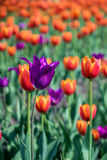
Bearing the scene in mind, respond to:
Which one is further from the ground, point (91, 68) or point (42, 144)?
point (91, 68)

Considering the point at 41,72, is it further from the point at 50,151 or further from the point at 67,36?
the point at 67,36

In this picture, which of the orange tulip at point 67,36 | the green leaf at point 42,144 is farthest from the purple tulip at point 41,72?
the orange tulip at point 67,36

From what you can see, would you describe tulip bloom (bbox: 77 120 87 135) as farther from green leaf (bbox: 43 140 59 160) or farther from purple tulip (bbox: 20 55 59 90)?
purple tulip (bbox: 20 55 59 90)

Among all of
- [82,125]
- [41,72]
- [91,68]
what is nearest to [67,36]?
[82,125]

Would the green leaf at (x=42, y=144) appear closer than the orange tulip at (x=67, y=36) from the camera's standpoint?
Yes

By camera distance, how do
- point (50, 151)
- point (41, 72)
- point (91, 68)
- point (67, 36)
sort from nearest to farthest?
point (41, 72)
point (91, 68)
point (50, 151)
point (67, 36)

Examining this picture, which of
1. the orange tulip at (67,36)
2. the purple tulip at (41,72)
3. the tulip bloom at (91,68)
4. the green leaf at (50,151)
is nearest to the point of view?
the purple tulip at (41,72)

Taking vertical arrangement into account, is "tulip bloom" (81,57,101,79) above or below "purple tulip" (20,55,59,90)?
below

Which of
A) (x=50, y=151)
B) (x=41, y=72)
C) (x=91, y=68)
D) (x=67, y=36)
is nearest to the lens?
(x=41, y=72)

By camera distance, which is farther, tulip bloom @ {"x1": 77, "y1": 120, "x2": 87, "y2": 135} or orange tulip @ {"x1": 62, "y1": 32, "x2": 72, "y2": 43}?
orange tulip @ {"x1": 62, "y1": 32, "x2": 72, "y2": 43}

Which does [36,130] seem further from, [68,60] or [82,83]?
[82,83]

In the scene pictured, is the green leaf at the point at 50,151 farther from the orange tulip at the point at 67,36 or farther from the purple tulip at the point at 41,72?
the orange tulip at the point at 67,36

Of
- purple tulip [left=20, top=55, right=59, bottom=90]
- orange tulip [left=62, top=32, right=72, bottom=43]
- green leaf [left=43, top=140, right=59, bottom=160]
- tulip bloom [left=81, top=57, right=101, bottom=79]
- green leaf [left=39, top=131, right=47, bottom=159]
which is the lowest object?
green leaf [left=43, top=140, right=59, bottom=160]

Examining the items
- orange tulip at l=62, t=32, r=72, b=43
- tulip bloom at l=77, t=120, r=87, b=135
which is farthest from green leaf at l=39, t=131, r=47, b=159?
orange tulip at l=62, t=32, r=72, b=43
